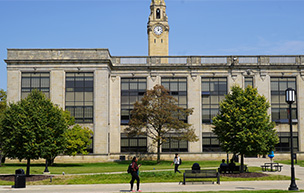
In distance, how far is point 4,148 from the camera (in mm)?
29734

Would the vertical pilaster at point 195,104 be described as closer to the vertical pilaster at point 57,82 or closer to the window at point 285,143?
the window at point 285,143

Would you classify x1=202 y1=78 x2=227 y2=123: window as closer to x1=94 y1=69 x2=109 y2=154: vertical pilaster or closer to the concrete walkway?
x1=94 y1=69 x2=109 y2=154: vertical pilaster

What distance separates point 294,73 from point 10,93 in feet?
134

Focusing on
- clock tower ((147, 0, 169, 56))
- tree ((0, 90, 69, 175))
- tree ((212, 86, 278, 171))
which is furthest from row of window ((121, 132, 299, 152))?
clock tower ((147, 0, 169, 56))

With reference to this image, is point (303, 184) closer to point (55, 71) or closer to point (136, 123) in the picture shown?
point (136, 123)

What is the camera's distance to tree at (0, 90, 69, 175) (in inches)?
1152

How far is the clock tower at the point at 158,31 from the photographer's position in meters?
92.6

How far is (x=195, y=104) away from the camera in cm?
5788

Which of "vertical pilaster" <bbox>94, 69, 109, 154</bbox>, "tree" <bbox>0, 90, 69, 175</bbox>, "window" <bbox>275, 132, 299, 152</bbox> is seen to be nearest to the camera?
"tree" <bbox>0, 90, 69, 175</bbox>

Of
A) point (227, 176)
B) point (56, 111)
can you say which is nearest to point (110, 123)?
point (56, 111)

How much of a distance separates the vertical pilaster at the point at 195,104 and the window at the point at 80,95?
46.9 ft

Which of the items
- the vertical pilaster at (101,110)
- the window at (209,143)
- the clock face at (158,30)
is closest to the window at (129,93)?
the vertical pilaster at (101,110)

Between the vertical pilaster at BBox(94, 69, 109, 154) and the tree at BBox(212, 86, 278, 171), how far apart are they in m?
22.9

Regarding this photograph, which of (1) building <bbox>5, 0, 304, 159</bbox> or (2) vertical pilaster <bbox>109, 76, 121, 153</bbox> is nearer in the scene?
(2) vertical pilaster <bbox>109, 76, 121, 153</bbox>
